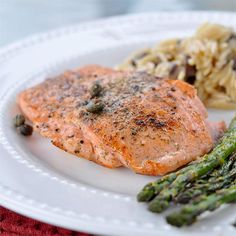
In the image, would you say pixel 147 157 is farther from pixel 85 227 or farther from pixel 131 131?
pixel 85 227

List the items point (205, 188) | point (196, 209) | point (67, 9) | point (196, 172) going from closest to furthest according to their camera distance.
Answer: point (196, 209) → point (205, 188) → point (196, 172) → point (67, 9)

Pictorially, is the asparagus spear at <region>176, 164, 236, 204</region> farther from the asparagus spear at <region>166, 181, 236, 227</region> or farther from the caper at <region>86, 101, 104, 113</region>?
the caper at <region>86, 101, 104, 113</region>

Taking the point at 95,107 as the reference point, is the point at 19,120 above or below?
below

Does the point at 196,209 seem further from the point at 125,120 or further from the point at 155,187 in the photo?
the point at 125,120

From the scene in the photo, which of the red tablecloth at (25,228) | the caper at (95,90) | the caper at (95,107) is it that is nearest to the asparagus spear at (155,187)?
the red tablecloth at (25,228)

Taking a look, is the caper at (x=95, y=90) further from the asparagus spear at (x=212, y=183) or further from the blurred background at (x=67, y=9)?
the blurred background at (x=67, y=9)

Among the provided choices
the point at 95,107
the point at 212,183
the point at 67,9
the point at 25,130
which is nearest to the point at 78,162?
the point at 95,107
